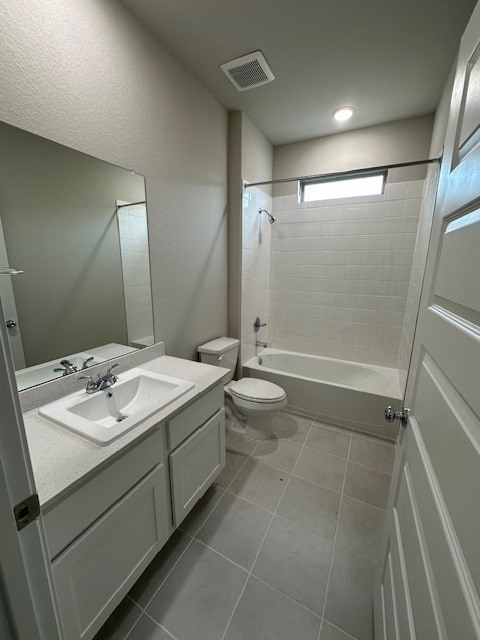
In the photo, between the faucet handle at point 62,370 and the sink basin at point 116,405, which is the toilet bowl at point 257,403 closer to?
the sink basin at point 116,405

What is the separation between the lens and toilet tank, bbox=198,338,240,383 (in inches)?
80.9

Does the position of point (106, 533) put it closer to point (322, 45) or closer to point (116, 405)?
point (116, 405)

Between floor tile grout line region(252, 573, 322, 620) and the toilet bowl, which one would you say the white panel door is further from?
the toilet bowl

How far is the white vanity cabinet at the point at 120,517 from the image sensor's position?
0.77 m

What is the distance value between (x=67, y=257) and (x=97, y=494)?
995 millimetres

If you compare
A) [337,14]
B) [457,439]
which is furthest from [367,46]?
[457,439]

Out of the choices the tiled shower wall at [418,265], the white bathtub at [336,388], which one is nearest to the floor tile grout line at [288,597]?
the white bathtub at [336,388]

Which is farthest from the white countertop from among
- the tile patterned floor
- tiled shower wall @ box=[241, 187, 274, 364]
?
tiled shower wall @ box=[241, 187, 274, 364]

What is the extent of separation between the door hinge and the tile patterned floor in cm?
103

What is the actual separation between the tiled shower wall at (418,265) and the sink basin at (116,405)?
1.71 m

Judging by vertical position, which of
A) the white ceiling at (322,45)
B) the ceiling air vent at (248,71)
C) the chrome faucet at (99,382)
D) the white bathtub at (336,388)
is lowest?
the white bathtub at (336,388)

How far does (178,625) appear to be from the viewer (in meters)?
1.04

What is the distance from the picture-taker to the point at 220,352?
81.6 inches

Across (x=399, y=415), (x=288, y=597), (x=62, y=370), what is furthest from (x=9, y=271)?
(x=288, y=597)
